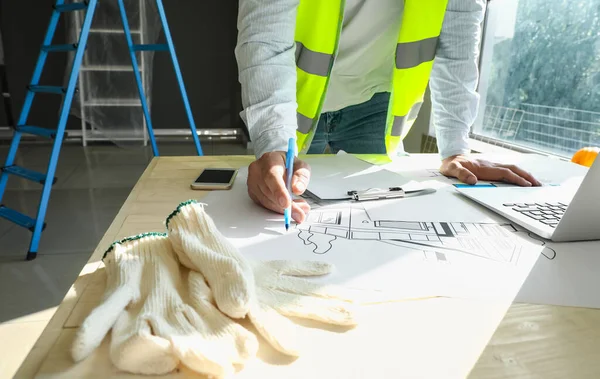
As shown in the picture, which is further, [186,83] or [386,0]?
[186,83]

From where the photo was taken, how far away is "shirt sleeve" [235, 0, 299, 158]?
836 mm

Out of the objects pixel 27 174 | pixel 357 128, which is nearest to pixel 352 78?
pixel 357 128

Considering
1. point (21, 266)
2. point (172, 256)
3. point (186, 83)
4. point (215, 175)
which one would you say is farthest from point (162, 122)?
point (172, 256)

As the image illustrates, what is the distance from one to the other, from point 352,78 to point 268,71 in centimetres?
45

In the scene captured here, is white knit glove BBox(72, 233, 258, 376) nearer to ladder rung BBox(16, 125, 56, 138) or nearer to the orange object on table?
the orange object on table

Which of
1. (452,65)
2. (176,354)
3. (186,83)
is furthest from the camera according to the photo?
(186,83)

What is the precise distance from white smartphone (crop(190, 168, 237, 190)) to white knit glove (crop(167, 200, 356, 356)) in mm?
305

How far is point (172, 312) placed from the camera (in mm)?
387

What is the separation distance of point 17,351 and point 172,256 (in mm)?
963

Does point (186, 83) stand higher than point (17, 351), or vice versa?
point (186, 83)

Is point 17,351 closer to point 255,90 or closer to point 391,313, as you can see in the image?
point 255,90

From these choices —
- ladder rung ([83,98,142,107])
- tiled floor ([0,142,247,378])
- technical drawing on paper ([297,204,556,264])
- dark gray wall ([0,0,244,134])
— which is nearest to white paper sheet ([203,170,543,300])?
technical drawing on paper ([297,204,556,264])

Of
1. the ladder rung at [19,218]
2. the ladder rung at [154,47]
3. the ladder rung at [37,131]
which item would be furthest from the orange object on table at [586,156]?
the ladder rung at [19,218]

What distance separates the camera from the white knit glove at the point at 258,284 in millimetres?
383
